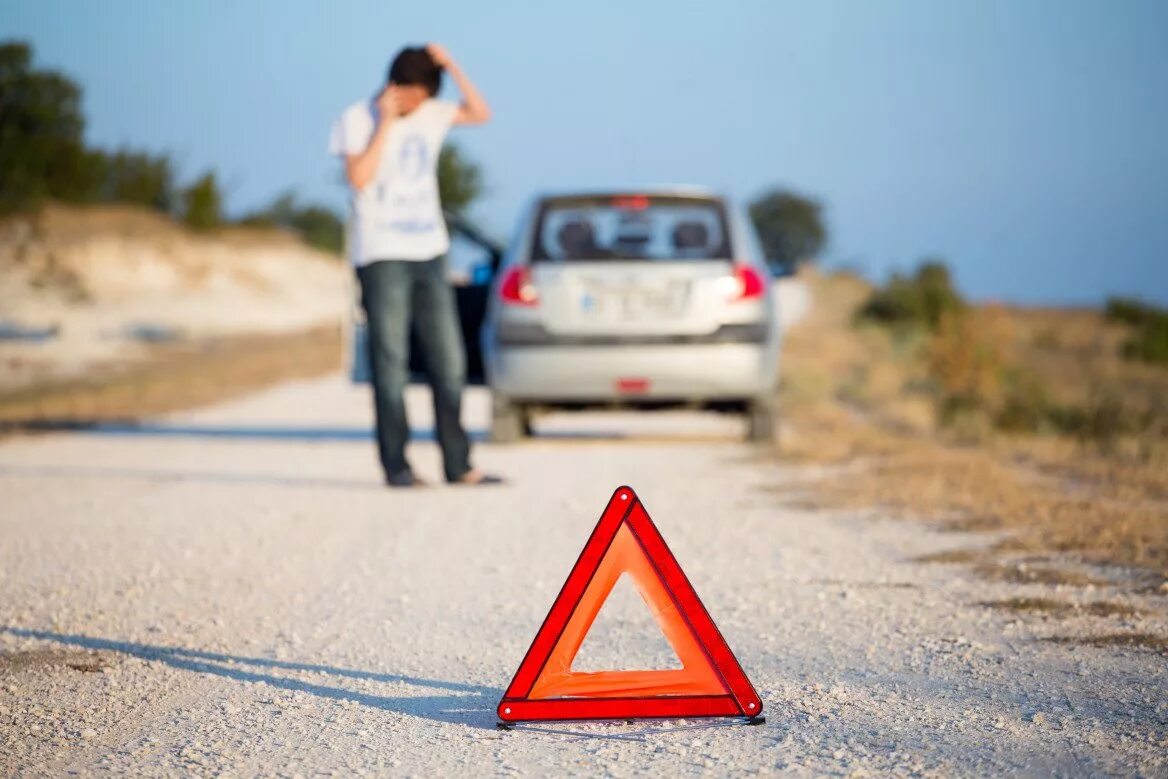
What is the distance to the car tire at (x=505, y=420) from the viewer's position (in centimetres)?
1207

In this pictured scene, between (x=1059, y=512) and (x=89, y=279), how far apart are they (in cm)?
5108

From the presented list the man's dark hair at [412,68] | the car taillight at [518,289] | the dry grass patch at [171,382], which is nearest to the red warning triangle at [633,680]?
the man's dark hair at [412,68]

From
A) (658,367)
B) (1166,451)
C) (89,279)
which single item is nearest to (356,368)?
(658,367)

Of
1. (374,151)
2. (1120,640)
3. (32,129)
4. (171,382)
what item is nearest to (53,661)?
(1120,640)

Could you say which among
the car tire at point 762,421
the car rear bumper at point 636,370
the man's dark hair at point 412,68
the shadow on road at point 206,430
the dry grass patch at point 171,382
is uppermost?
the man's dark hair at point 412,68

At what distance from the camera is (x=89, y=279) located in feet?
182

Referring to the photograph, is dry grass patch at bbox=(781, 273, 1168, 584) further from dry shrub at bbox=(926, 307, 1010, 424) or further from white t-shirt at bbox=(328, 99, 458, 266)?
white t-shirt at bbox=(328, 99, 458, 266)

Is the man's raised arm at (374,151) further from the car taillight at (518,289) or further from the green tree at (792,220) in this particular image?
the green tree at (792,220)

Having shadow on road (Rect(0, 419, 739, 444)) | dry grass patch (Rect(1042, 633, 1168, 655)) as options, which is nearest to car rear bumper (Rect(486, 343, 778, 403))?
shadow on road (Rect(0, 419, 739, 444))

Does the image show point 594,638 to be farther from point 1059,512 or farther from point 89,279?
point 89,279

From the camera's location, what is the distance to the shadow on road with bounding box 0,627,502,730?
14.4 feet

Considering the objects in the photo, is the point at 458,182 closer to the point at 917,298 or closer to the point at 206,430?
the point at 917,298

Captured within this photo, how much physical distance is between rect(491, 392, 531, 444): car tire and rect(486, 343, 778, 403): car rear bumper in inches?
14.6

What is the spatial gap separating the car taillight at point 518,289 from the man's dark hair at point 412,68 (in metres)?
2.67
